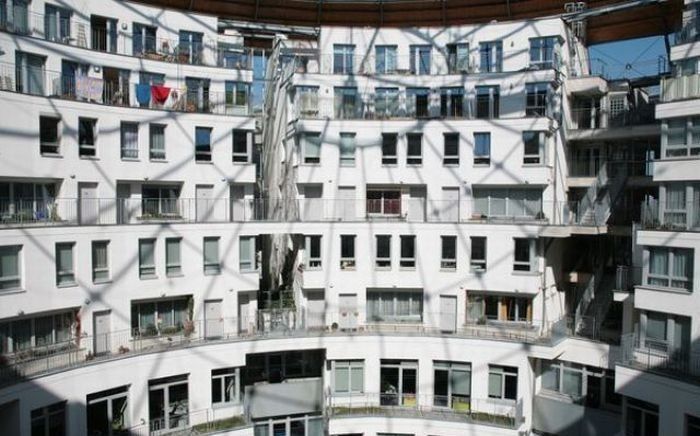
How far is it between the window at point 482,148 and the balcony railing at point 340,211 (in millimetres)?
2118

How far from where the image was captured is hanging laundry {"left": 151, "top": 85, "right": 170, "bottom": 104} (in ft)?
89.8

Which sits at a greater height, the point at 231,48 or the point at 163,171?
the point at 231,48

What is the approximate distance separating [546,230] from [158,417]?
63.3ft

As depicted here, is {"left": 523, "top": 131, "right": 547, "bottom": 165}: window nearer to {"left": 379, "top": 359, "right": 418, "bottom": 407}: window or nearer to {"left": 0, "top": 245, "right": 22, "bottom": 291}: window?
{"left": 379, "top": 359, "right": 418, "bottom": 407}: window

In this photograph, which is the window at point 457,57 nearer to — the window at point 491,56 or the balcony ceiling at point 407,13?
the window at point 491,56

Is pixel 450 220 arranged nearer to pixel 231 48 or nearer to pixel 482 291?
pixel 482 291

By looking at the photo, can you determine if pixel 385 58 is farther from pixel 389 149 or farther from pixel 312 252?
pixel 312 252

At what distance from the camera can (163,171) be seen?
2728 cm

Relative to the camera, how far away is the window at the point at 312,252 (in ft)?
94.1

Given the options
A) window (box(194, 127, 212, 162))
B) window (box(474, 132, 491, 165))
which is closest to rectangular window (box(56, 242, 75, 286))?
window (box(194, 127, 212, 162))

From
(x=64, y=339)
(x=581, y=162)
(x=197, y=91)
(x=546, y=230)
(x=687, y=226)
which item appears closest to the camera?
(x=687, y=226)

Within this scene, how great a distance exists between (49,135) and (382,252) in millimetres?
15913

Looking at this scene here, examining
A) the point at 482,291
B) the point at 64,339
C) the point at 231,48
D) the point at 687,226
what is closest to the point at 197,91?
the point at 231,48

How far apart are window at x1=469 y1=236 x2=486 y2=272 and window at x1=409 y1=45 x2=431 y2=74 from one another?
1112 centimetres
